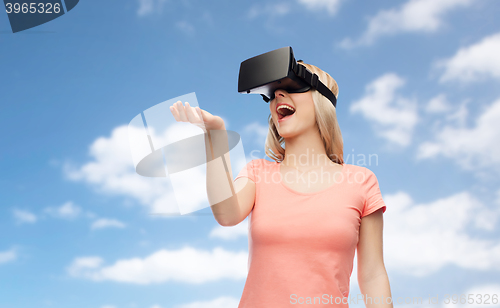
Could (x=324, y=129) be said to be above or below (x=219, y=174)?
above

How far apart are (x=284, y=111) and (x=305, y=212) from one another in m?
0.53

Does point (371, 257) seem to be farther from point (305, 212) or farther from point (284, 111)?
point (284, 111)

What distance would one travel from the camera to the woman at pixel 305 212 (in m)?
1.47

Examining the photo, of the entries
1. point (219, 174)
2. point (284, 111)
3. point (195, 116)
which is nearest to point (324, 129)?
point (284, 111)

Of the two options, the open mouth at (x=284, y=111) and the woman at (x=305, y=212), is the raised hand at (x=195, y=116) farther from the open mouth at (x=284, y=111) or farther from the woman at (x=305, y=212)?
the open mouth at (x=284, y=111)

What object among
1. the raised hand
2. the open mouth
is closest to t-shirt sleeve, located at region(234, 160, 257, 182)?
the open mouth

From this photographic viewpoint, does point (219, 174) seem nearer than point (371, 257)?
Yes

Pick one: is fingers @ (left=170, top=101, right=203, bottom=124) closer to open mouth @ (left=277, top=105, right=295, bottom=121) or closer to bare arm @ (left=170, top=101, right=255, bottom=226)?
bare arm @ (left=170, top=101, right=255, bottom=226)

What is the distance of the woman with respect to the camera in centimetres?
147

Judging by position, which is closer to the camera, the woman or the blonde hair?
the woman

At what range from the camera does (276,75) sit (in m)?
1.71

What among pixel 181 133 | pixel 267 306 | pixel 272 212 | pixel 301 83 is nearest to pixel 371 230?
pixel 272 212

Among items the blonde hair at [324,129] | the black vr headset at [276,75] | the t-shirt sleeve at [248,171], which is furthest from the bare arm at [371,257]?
the black vr headset at [276,75]

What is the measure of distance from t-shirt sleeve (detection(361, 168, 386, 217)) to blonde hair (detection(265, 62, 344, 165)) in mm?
189
